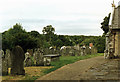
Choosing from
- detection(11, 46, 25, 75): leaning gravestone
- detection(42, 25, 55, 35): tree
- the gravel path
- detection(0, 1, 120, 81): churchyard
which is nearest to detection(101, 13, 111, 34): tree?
detection(0, 1, 120, 81): churchyard

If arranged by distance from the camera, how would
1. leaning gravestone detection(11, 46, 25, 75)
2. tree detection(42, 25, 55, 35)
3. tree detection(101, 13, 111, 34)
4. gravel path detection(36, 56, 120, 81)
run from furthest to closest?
tree detection(42, 25, 55, 35) → tree detection(101, 13, 111, 34) → leaning gravestone detection(11, 46, 25, 75) → gravel path detection(36, 56, 120, 81)

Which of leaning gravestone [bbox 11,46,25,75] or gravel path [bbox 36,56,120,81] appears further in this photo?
leaning gravestone [bbox 11,46,25,75]

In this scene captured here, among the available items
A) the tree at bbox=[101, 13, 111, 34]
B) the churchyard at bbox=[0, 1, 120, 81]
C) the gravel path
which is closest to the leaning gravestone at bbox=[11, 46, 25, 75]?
the churchyard at bbox=[0, 1, 120, 81]

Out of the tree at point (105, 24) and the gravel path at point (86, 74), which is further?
the tree at point (105, 24)

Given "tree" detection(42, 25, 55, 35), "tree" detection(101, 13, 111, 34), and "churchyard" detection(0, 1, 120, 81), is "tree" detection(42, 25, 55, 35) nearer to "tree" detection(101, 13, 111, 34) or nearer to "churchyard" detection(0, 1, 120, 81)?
"churchyard" detection(0, 1, 120, 81)

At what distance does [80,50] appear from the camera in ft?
79.7

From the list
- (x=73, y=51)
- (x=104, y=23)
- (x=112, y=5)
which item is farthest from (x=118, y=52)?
(x=104, y=23)

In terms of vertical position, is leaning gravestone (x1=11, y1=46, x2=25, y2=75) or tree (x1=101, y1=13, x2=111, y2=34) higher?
tree (x1=101, y1=13, x2=111, y2=34)

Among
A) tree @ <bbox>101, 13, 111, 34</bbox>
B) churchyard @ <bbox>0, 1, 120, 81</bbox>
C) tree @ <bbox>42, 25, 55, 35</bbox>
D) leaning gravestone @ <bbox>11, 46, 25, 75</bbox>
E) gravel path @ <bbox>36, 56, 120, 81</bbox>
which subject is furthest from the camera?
tree @ <bbox>42, 25, 55, 35</bbox>

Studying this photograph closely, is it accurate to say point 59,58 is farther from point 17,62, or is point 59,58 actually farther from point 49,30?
point 49,30

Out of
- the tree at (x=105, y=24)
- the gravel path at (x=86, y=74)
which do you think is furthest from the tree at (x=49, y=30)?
the gravel path at (x=86, y=74)

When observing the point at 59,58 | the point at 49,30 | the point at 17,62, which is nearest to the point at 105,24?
the point at 49,30

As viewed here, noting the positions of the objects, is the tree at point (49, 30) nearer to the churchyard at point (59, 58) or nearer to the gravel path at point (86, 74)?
the churchyard at point (59, 58)

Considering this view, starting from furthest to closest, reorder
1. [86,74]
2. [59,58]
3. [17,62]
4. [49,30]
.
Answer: [49,30] → [59,58] → [17,62] → [86,74]
